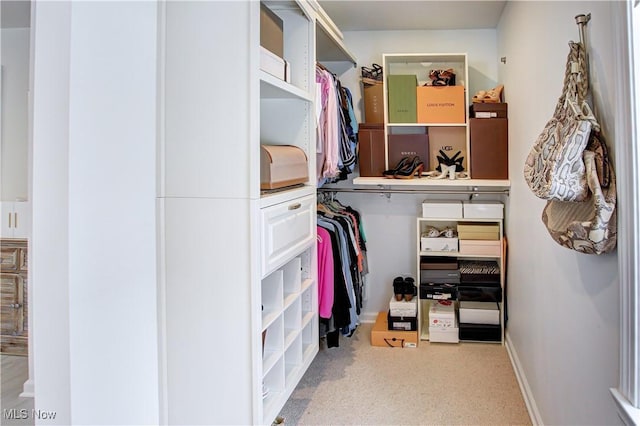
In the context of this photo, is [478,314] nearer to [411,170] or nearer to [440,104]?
[411,170]

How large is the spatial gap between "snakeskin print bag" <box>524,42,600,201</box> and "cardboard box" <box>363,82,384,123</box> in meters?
2.19

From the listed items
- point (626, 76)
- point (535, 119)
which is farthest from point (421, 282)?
point (626, 76)

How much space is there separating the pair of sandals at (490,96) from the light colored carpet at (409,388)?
70.9 inches

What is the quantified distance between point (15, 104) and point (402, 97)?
9.83 ft

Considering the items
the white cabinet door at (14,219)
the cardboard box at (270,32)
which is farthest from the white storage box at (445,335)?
the white cabinet door at (14,219)

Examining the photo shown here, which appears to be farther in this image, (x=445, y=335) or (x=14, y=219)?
(x=445, y=335)

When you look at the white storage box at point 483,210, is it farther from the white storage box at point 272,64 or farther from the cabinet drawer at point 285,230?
the white storage box at point 272,64

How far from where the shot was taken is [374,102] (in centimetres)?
373

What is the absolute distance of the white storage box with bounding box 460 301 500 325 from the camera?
3.50m

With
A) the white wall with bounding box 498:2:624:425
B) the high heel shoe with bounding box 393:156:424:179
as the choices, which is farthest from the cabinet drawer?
the high heel shoe with bounding box 393:156:424:179

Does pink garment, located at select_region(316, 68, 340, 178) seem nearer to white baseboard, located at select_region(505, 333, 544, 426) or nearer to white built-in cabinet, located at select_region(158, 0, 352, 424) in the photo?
white built-in cabinet, located at select_region(158, 0, 352, 424)

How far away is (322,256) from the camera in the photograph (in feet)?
9.20

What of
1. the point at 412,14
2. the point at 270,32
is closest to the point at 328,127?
the point at 270,32

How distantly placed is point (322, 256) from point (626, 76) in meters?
1.88
